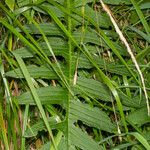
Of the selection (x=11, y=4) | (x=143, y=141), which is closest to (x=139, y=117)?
(x=143, y=141)

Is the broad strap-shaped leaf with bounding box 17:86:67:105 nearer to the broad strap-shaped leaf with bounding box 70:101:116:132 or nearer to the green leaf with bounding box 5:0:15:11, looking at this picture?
the broad strap-shaped leaf with bounding box 70:101:116:132

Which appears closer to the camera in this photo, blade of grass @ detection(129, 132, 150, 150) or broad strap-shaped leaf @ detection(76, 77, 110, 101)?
blade of grass @ detection(129, 132, 150, 150)

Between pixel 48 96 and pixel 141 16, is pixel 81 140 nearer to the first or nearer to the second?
pixel 48 96

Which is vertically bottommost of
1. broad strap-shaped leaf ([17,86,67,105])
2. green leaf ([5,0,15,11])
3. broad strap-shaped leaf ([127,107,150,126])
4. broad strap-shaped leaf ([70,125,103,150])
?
broad strap-shaped leaf ([70,125,103,150])

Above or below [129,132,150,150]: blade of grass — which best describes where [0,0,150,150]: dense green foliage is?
above

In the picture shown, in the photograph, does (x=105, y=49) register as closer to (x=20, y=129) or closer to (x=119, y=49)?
(x=119, y=49)

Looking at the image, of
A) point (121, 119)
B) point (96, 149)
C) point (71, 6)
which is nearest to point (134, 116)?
point (121, 119)

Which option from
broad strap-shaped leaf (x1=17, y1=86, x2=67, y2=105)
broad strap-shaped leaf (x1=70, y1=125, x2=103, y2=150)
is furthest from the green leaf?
broad strap-shaped leaf (x1=70, y1=125, x2=103, y2=150)

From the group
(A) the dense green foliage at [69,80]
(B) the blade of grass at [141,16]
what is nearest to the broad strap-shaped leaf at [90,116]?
(A) the dense green foliage at [69,80]
